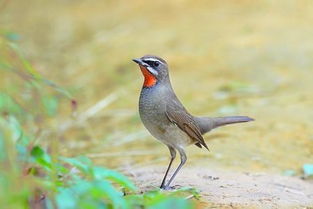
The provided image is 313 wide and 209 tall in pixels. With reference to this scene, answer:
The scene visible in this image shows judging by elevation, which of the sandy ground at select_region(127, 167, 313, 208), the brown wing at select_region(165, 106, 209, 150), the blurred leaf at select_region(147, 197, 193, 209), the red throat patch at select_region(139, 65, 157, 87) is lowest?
the blurred leaf at select_region(147, 197, 193, 209)

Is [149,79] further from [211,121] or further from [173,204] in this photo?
[173,204]

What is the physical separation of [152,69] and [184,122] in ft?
1.49

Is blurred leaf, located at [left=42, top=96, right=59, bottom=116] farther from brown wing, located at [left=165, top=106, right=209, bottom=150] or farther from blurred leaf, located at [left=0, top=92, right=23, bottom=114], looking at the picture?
brown wing, located at [left=165, top=106, right=209, bottom=150]

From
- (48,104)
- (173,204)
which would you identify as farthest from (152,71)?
(173,204)

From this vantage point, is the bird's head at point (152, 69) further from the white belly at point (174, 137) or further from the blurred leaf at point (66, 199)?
the blurred leaf at point (66, 199)

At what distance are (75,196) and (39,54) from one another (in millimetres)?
8881

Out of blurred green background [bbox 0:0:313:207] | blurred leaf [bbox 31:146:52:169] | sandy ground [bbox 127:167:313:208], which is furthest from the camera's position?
blurred green background [bbox 0:0:313:207]

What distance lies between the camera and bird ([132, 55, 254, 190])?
18.3 feet

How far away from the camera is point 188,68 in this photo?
1046 cm

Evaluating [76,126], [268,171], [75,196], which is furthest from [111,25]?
[75,196]

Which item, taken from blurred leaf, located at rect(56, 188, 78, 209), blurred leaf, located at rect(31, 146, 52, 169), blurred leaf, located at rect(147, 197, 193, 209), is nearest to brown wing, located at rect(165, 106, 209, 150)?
blurred leaf, located at rect(31, 146, 52, 169)

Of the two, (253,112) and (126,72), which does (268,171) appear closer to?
(253,112)

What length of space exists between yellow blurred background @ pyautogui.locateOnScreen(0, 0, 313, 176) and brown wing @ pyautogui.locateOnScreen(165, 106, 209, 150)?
2.75 ft

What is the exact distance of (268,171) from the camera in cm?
654
